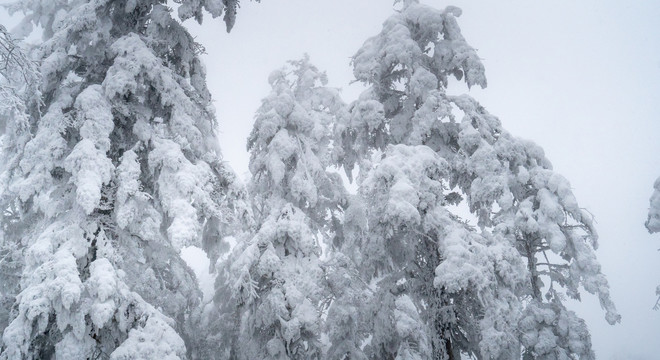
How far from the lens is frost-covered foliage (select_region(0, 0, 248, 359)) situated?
5312 millimetres

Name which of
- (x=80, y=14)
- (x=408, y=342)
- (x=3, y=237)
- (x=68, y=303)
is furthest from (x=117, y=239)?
(x=408, y=342)

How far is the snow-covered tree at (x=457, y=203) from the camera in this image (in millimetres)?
8328

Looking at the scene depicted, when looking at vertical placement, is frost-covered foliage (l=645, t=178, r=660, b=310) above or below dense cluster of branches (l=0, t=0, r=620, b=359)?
above

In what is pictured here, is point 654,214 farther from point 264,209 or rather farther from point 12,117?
point 12,117

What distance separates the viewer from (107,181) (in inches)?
235

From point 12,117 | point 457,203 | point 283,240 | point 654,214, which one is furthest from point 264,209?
point 654,214

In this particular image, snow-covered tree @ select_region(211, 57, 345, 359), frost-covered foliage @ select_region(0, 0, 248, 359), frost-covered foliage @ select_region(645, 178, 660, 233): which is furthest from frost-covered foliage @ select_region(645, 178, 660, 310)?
frost-covered foliage @ select_region(0, 0, 248, 359)

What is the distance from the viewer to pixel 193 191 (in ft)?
20.8

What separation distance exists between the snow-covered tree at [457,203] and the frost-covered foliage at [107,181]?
396 centimetres

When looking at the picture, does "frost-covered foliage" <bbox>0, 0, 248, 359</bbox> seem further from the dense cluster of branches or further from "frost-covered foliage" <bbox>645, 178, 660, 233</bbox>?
"frost-covered foliage" <bbox>645, 178, 660, 233</bbox>

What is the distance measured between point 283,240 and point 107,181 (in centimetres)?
478

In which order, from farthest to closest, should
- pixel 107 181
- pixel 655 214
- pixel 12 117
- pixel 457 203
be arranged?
pixel 655 214
pixel 457 203
pixel 12 117
pixel 107 181

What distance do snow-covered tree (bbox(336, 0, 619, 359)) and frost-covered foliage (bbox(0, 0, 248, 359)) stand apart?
156 inches

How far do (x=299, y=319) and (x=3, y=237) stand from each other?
7.42 metres
